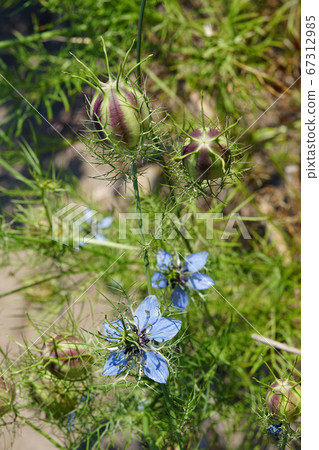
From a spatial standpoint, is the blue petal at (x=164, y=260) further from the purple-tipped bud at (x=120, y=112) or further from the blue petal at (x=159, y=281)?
the purple-tipped bud at (x=120, y=112)

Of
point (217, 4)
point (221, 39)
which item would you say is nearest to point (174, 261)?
point (221, 39)

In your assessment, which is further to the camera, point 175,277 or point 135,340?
point 175,277

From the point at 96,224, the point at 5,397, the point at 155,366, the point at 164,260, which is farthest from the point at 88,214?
the point at 155,366

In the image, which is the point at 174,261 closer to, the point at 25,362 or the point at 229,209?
the point at 25,362

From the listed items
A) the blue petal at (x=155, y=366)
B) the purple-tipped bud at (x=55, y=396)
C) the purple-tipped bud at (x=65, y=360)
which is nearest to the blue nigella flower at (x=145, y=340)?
the blue petal at (x=155, y=366)

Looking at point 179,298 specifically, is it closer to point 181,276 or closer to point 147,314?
point 181,276

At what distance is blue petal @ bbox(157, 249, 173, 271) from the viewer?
2.62ft

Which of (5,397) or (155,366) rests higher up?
(155,366)

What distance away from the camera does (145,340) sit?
625 millimetres

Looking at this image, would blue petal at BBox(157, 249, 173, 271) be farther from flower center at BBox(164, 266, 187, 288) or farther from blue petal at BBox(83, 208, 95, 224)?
blue petal at BBox(83, 208, 95, 224)

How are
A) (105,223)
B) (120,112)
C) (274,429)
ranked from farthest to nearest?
1. (105,223)
2. (274,429)
3. (120,112)

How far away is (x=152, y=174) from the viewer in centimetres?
140

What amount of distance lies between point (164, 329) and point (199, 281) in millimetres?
204

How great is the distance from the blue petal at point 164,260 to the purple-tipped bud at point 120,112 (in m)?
0.27
